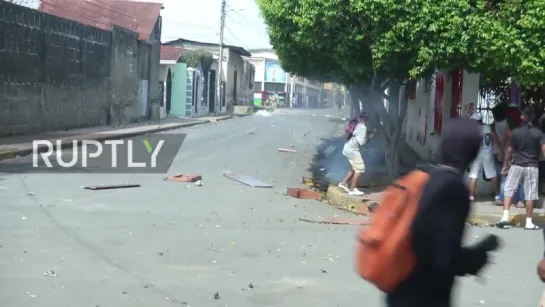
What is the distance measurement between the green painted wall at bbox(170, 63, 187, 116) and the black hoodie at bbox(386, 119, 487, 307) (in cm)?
4830

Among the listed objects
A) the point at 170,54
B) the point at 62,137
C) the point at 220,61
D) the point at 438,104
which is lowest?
the point at 62,137

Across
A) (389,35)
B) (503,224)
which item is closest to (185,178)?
(389,35)

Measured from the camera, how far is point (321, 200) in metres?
Answer: 12.9

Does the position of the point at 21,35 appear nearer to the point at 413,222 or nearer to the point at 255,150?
the point at 255,150

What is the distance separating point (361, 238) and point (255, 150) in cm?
1977

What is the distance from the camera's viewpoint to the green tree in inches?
443

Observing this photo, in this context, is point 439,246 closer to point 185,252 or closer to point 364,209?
point 185,252

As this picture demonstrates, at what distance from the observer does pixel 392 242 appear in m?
2.90

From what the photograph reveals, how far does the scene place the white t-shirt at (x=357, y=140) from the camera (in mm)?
12766

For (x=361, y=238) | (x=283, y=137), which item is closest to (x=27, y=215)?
(x=361, y=238)

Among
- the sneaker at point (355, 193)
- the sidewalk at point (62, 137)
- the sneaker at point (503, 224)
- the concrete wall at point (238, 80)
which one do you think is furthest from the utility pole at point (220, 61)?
the sneaker at point (503, 224)

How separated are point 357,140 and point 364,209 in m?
1.51

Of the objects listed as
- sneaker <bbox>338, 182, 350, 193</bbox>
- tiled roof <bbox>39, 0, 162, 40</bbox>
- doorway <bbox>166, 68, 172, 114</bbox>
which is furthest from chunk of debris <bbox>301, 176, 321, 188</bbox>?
doorway <bbox>166, 68, 172, 114</bbox>

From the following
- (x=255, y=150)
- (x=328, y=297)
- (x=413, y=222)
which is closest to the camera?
(x=413, y=222)
